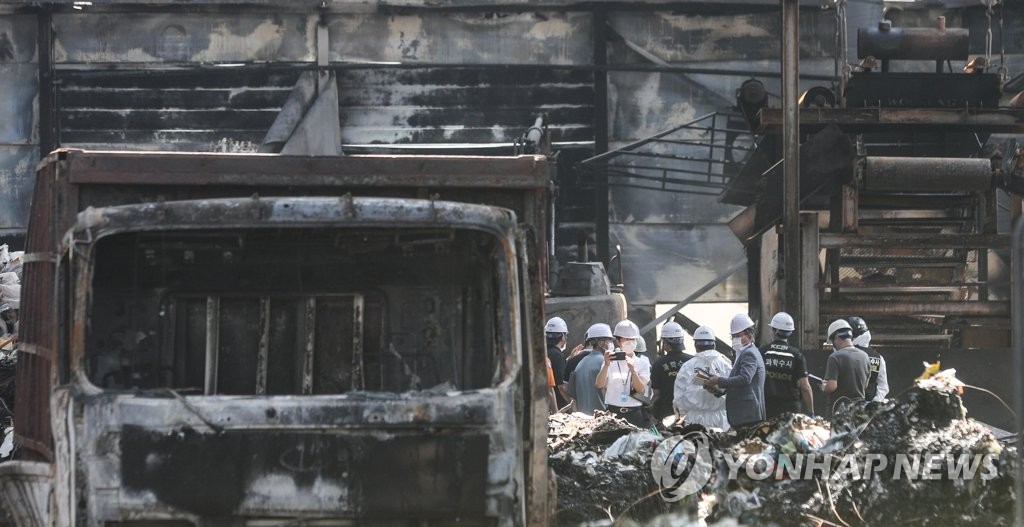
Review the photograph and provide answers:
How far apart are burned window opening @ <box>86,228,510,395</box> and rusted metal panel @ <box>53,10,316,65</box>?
53.8 ft

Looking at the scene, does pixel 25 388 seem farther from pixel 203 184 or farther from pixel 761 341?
pixel 761 341

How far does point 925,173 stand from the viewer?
13.8 metres

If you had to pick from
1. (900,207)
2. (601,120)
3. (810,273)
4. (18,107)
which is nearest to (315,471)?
(810,273)


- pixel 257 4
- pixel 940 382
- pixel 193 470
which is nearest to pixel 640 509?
pixel 940 382

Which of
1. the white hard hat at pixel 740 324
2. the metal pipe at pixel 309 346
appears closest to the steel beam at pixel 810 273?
the white hard hat at pixel 740 324

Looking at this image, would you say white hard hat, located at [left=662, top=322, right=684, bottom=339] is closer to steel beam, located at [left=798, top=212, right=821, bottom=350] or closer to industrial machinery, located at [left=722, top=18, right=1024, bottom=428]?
industrial machinery, located at [left=722, top=18, right=1024, bottom=428]

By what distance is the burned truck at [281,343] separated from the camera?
17.9 ft

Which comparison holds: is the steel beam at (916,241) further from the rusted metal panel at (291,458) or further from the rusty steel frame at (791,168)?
the rusted metal panel at (291,458)

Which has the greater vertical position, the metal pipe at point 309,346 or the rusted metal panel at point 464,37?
the rusted metal panel at point 464,37

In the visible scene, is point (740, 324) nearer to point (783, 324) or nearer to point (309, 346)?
point (783, 324)

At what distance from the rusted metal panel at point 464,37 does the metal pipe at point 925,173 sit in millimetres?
9165

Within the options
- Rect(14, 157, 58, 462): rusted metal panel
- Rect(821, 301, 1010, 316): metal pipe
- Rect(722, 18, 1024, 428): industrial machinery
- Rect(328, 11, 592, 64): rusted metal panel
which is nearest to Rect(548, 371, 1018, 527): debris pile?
Rect(14, 157, 58, 462): rusted metal panel

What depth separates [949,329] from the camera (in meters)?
15.3

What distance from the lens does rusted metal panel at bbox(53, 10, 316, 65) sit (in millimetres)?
22000
